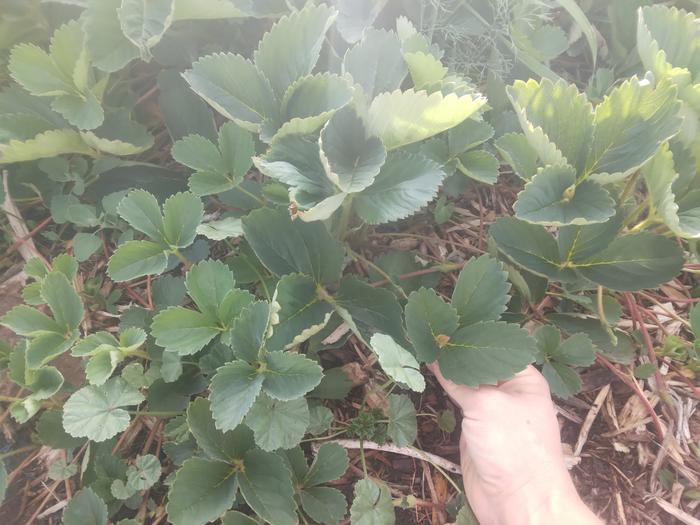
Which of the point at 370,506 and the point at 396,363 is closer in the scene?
the point at 396,363

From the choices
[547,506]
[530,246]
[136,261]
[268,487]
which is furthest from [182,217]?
[547,506]

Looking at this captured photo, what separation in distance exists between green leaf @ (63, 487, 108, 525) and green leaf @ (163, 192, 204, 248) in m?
0.38

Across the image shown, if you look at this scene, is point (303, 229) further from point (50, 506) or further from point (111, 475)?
point (50, 506)

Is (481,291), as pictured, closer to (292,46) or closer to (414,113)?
(414,113)

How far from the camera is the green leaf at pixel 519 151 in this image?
769 millimetres

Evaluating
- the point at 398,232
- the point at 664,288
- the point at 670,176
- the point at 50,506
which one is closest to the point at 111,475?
the point at 50,506

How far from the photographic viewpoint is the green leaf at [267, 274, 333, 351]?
2.44ft

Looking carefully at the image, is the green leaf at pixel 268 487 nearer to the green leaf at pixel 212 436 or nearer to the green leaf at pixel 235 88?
the green leaf at pixel 212 436

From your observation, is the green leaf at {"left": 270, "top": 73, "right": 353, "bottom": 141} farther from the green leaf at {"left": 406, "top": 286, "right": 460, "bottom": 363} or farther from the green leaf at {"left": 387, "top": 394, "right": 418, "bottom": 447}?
the green leaf at {"left": 387, "top": 394, "right": 418, "bottom": 447}

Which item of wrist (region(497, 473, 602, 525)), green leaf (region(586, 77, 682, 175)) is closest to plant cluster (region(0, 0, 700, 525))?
green leaf (region(586, 77, 682, 175))

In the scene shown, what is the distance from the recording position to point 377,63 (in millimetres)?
791

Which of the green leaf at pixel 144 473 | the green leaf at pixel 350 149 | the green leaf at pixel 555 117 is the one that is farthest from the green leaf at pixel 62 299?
the green leaf at pixel 555 117

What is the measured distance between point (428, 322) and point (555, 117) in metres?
0.32

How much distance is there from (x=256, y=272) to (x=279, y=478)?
305mm
